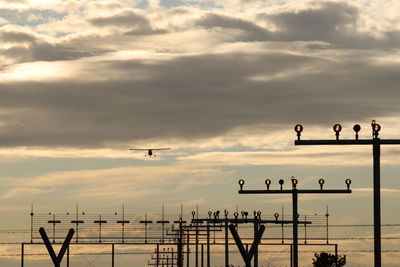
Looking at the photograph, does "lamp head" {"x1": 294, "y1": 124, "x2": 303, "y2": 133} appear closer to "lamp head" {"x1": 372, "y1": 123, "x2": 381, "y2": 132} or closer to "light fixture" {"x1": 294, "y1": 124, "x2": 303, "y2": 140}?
"light fixture" {"x1": 294, "y1": 124, "x2": 303, "y2": 140}

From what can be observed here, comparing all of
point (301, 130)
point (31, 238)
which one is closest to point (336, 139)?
point (301, 130)

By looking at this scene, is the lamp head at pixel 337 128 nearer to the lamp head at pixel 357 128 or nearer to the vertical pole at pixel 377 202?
the lamp head at pixel 357 128

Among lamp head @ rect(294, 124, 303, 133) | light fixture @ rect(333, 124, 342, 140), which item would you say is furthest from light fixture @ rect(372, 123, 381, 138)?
lamp head @ rect(294, 124, 303, 133)

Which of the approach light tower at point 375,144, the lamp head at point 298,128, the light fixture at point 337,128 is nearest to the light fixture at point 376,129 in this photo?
the approach light tower at point 375,144

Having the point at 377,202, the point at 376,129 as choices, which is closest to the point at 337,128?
the point at 376,129

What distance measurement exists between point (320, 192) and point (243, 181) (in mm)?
6277

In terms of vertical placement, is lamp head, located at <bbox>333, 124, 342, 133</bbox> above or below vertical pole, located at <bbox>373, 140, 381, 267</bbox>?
above

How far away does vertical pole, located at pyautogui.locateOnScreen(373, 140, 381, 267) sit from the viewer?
56.6m

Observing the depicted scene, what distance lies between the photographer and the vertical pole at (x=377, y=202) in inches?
2227

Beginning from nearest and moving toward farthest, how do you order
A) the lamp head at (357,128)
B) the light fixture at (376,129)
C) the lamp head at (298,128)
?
1. the light fixture at (376,129)
2. the lamp head at (357,128)
3. the lamp head at (298,128)

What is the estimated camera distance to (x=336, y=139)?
57.0 metres

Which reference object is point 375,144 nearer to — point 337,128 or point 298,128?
point 337,128

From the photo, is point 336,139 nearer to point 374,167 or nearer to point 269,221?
point 374,167

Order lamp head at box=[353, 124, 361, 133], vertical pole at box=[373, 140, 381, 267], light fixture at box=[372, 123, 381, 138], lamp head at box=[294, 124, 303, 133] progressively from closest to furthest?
vertical pole at box=[373, 140, 381, 267], light fixture at box=[372, 123, 381, 138], lamp head at box=[353, 124, 361, 133], lamp head at box=[294, 124, 303, 133]
